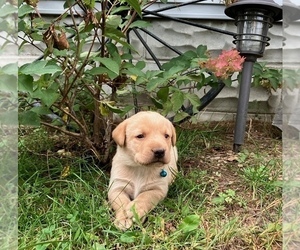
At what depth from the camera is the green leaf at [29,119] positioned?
2059mm

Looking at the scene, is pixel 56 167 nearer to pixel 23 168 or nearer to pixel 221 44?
pixel 23 168

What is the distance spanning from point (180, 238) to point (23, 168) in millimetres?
1018

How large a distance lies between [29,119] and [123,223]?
69 centimetres

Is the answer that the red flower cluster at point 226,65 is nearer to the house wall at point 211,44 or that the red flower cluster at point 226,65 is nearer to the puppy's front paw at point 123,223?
the puppy's front paw at point 123,223

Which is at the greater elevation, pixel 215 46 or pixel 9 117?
pixel 9 117

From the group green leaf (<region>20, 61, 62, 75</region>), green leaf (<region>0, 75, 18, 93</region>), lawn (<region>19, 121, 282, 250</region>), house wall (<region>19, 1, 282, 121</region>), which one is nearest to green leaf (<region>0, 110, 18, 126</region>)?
green leaf (<region>0, 75, 18, 93</region>)

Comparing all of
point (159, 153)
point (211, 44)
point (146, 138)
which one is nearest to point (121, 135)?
point (146, 138)

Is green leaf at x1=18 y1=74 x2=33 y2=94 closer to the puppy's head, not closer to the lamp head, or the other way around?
the puppy's head

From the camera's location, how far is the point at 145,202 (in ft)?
6.25

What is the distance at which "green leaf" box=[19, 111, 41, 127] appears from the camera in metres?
2.06

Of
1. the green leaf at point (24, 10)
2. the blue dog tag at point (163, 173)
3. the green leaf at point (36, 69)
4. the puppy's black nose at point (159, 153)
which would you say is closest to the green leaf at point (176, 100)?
the blue dog tag at point (163, 173)

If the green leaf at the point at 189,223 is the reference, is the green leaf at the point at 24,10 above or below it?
above

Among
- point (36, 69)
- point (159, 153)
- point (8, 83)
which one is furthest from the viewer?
point (159, 153)

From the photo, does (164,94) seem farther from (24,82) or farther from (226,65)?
(24,82)
